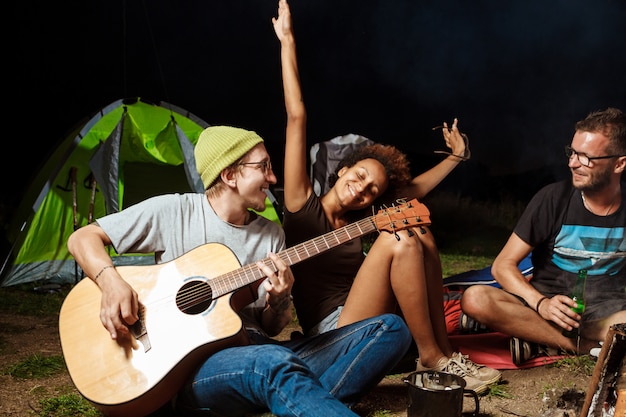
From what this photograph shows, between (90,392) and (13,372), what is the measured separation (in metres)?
1.18

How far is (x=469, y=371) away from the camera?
2391mm

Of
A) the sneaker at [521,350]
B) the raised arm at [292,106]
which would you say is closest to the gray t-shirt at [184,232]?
the raised arm at [292,106]

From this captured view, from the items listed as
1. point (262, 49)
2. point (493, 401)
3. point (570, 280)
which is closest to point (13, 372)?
point (493, 401)

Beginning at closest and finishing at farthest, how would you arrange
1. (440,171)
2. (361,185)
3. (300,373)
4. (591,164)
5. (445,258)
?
(300,373) → (361,185) → (591,164) → (440,171) → (445,258)

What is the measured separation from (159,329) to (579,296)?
1.98m

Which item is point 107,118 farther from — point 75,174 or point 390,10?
point 390,10

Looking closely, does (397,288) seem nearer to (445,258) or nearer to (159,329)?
(159,329)

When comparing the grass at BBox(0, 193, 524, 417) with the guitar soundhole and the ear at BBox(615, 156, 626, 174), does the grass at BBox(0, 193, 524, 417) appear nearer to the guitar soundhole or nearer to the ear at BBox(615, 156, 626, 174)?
the guitar soundhole

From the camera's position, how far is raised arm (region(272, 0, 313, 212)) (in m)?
2.43

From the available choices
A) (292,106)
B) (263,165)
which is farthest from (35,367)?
(292,106)

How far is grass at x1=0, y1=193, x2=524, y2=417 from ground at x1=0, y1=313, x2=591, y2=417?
45 millimetres

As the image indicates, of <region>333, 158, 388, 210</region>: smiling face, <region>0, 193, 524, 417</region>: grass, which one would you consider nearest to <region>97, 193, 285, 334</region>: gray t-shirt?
<region>333, 158, 388, 210</region>: smiling face

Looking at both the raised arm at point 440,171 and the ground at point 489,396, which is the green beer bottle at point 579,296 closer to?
the ground at point 489,396

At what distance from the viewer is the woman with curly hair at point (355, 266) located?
2.33 meters
